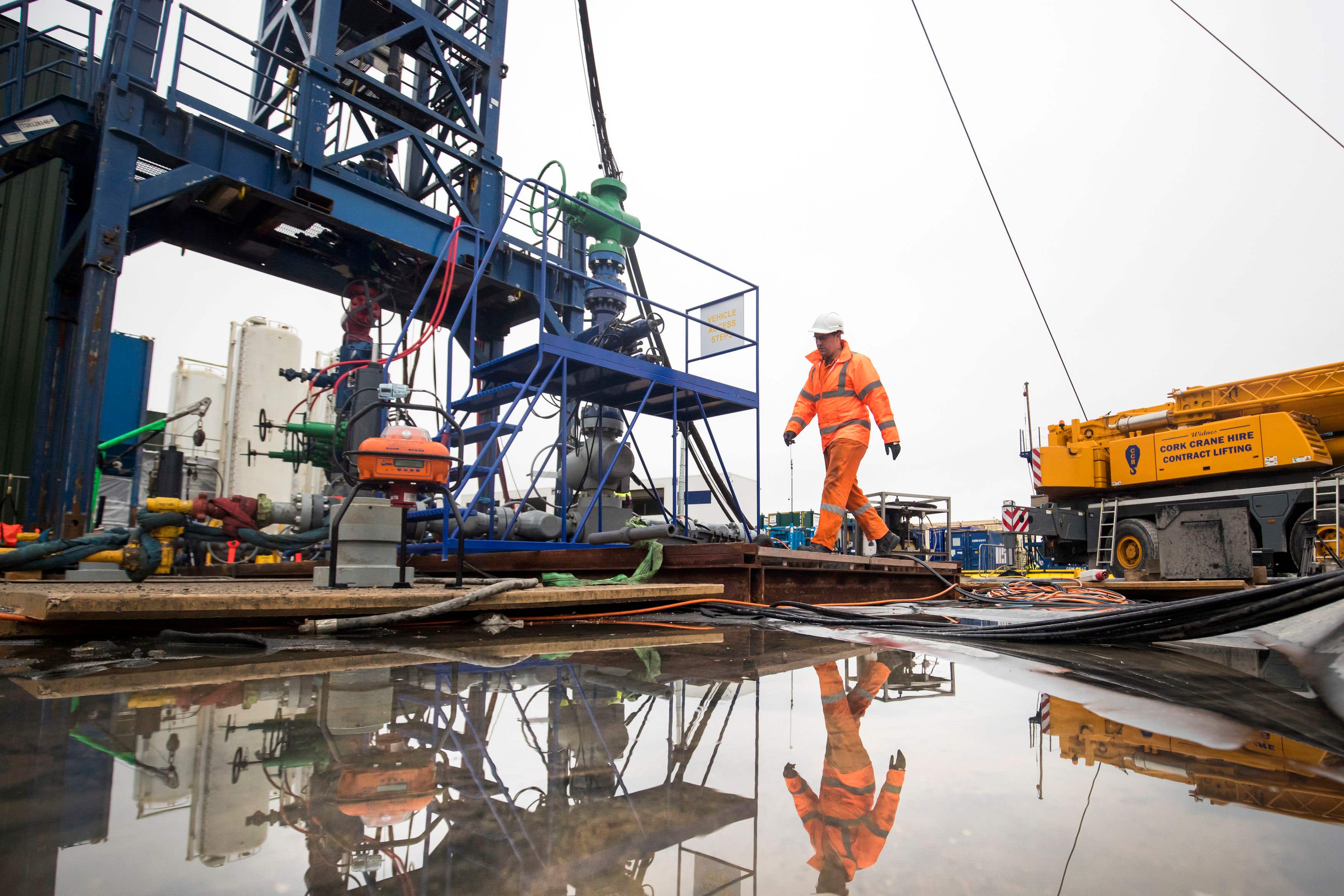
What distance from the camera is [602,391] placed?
6.73m

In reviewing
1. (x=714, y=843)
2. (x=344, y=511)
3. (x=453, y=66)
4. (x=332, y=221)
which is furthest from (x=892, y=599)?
(x=453, y=66)

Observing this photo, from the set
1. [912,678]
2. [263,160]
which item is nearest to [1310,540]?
[912,678]

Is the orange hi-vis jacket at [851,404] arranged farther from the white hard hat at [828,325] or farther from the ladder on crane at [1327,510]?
the ladder on crane at [1327,510]

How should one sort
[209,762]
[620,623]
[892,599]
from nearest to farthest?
[209,762]
[620,623]
[892,599]

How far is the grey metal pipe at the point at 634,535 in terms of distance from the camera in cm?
493

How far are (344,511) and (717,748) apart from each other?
2657 mm

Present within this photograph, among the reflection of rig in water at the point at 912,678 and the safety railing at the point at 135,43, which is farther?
the safety railing at the point at 135,43

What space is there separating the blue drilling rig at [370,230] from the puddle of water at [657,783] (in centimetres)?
303

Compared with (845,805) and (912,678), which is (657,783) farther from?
(912,678)

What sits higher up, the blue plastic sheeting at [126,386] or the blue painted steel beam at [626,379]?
the blue plastic sheeting at [126,386]

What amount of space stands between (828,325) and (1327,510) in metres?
7.15

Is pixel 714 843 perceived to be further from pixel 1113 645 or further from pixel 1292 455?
pixel 1292 455

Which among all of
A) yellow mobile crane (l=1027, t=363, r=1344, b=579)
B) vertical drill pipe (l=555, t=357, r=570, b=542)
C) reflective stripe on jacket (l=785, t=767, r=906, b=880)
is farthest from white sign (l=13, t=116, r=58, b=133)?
yellow mobile crane (l=1027, t=363, r=1344, b=579)

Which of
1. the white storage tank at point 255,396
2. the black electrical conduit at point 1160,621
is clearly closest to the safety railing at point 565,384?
the black electrical conduit at point 1160,621
